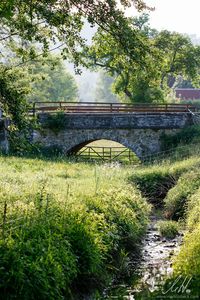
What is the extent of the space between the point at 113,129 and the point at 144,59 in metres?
22.8

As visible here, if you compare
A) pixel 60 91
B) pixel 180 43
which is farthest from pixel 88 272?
pixel 60 91

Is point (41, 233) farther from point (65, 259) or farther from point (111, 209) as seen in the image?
point (111, 209)

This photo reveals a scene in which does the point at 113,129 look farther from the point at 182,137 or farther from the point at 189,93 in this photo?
the point at 189,93

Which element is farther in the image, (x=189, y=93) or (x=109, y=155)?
(x=189, y=93)

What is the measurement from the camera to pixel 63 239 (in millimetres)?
9469

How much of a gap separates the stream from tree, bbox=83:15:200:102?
4.30 meters

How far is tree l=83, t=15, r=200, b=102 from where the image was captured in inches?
458

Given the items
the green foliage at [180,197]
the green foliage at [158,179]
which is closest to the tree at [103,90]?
the green foliage at [158,179]

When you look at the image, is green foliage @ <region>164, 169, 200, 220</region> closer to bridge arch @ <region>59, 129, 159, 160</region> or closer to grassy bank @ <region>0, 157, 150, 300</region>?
grassy bank @ <region>0, 157, 150, 300</region>

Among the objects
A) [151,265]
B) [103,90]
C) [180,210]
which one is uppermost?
[103,90]

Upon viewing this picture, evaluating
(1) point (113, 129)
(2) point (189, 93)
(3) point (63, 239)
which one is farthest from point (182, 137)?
(2) point (189, 93)

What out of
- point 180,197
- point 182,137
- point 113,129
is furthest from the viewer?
point 113,129

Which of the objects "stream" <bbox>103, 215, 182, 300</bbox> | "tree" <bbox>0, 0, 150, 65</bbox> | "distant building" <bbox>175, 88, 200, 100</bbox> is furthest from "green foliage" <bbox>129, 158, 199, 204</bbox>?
"distant building" <bbox>175, 88, 200, 100</bbox>

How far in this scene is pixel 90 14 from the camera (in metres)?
11.3
